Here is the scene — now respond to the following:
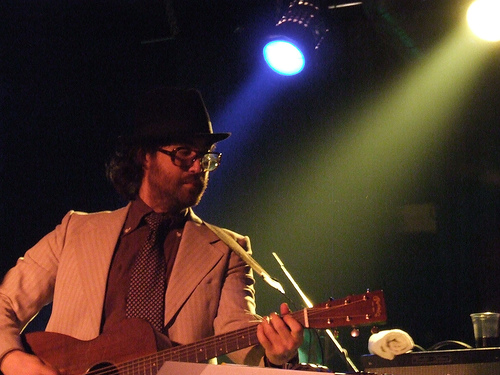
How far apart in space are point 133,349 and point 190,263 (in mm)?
578

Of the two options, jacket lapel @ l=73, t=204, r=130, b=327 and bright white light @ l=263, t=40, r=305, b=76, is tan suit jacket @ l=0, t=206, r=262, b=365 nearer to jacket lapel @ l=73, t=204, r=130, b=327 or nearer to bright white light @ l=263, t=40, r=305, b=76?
jacket lapel @ l=73, t=204, r=130, b=327

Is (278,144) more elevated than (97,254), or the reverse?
(278,144)

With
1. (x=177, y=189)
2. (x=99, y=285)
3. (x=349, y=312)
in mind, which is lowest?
(x=349, y=312)

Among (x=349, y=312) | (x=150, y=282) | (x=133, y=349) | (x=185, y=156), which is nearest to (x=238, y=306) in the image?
(x=150, y=282)

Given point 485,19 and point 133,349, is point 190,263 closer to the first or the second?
point 133,349

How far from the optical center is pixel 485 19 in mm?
4164

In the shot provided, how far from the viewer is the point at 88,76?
494 cm

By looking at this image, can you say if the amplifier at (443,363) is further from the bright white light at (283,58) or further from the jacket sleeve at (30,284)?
the bright white light at (283,58)

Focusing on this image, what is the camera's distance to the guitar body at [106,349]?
2.64 meters

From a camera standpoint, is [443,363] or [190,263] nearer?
[443,363]

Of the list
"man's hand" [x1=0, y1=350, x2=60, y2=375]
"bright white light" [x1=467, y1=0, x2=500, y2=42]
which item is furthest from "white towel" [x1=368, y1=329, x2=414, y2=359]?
"bright white light" [x1=467, y1=0, x2=500, y2=42]

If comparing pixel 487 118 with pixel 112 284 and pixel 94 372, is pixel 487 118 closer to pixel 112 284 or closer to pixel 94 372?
pixel 112 284

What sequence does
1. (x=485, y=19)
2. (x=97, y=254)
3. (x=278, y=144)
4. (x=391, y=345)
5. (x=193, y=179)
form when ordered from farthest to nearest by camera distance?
(x=278, y=144)
(x=485, y=19)
(x=193, y=179)
(x=97, y=254)
(x=391, y=345)

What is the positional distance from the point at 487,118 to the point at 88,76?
124 inches
